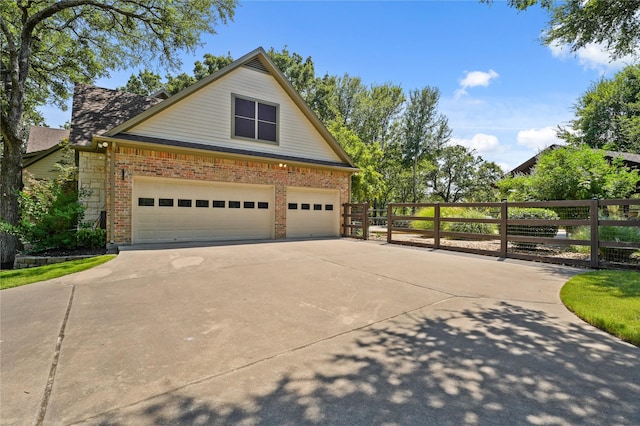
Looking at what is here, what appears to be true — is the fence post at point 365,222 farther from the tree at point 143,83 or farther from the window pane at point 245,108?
the tree at point 143,83

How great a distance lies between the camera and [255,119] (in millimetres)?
12117

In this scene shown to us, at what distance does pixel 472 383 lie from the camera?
229 centimetres

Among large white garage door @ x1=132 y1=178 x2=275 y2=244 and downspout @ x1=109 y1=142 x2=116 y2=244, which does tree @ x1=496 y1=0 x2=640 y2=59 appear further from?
downspout @ x1=109 y1=142 x2=116 y2=244

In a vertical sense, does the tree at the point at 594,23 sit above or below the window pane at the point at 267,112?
above

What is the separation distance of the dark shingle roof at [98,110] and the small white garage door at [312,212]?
6.81 metres

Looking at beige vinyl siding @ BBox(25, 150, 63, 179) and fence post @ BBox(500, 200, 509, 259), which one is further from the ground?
beige vinyl siding @ BBox(25, 150, 63, 179)

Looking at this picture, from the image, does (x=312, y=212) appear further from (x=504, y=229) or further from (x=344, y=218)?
(x=504, y=229)

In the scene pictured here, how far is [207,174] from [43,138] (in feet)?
65.9

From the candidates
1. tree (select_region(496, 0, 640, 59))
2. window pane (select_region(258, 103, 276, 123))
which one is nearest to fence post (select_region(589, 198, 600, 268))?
tree (select_region(496, 0, 640, 59))

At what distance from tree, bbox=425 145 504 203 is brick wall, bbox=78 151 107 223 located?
1174 inches

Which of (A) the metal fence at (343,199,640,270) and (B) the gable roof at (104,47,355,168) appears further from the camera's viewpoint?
(B) the gable roof at (104,47,355,168)

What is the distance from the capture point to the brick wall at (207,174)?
9164 mm

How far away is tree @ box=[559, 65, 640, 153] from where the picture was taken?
92.2 feet

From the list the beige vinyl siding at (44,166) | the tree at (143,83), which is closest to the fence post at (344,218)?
the beige vinyl siding at (44,166)
